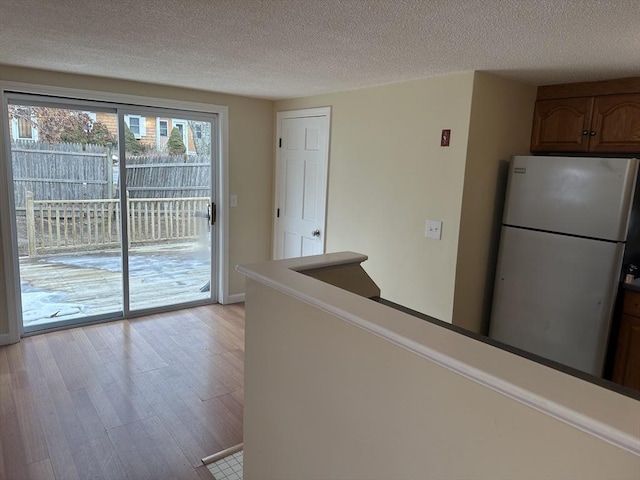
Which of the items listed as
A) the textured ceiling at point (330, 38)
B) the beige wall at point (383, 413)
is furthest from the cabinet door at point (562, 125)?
the beige wall at point (383, 413)

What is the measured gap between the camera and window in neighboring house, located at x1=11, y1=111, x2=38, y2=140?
3537 mm

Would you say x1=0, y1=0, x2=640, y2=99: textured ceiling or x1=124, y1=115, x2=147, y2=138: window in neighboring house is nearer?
x1=0, y1=0, x2=640, y2=99: textured ceiling

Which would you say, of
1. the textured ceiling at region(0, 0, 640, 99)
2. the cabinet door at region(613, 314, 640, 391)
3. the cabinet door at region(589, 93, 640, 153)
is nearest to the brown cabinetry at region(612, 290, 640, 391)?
the cabinet door at region(613, 314, 640, 391)

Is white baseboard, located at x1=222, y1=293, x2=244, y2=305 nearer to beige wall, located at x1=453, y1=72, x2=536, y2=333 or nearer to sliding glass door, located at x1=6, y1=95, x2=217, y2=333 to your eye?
sliding glass door, located at x1=6, y1=95, x2=217, y2=333

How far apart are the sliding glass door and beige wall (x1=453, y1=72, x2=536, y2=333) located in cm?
265

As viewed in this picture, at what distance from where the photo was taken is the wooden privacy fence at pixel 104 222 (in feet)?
12.3

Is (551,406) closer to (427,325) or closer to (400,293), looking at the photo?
(427,325)

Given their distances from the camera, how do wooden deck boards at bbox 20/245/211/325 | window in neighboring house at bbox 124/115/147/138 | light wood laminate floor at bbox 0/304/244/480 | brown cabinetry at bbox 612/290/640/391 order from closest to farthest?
light wood laminate floor at bbox 0/304/244/480 < brown cabinetry at bbox 612/290/640/391 < wooden deck boards at bbox 20/245/211/325 < window in neighboring house at bbox 124/115/147/138

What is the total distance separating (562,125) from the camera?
3137 millimetres

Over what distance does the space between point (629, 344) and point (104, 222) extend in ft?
13.6

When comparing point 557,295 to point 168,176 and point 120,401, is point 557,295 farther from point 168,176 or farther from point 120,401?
point 168,176

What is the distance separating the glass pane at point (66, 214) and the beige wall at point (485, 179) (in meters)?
3.05

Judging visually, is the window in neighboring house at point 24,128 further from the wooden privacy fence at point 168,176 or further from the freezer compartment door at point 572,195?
the freezer compartment door at point 572,195

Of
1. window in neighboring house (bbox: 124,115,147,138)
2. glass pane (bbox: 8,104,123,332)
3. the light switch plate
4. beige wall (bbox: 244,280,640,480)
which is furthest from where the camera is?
window in neighboring house (bbox: 124,115,147,138)
